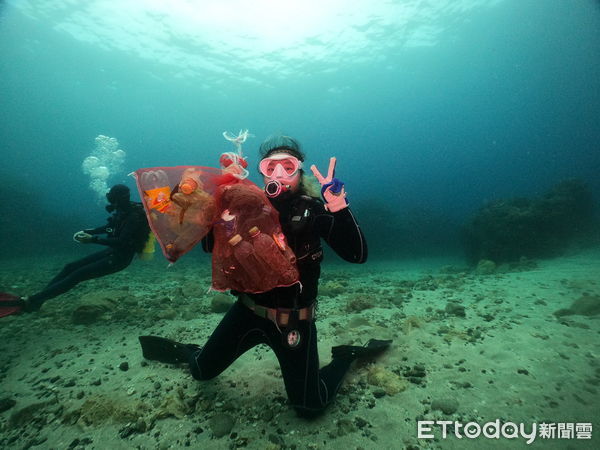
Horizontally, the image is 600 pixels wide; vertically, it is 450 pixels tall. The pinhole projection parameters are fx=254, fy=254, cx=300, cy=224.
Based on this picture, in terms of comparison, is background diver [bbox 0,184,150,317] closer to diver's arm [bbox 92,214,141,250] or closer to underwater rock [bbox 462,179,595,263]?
diver's arm [bbox 92,214,141,250]

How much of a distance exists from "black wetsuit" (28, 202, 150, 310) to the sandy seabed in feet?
2.16

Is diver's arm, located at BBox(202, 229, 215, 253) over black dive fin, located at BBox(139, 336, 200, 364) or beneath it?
over

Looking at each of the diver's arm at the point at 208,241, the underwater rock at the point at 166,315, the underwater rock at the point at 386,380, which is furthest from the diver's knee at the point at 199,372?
the underwater rock at the point at 166,315

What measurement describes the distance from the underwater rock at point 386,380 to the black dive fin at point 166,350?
8.14 feet

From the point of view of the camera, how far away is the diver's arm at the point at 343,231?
8.65ft

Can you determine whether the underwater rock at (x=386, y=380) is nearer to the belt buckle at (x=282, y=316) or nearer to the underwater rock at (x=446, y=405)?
the underwater rock at (x=446, y=405)

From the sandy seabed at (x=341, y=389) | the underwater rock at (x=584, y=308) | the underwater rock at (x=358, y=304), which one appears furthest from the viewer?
the underwater rock at (x=358, y=304)

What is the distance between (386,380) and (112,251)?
6864 mm

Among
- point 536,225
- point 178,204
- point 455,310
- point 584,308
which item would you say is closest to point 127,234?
point 178,204

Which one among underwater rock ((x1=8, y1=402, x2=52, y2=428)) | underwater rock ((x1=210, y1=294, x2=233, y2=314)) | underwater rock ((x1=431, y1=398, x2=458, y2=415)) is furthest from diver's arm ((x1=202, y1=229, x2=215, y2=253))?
underwater rock ((x1=210, y1=294, x2=233, y2=314))

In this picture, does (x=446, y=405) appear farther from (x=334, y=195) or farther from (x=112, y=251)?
(x=112, y=251)

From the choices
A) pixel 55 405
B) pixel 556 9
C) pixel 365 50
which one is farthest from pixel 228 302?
pixel 556 9

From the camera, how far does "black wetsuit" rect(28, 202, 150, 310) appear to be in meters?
6.00

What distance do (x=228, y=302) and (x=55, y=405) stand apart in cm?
354
